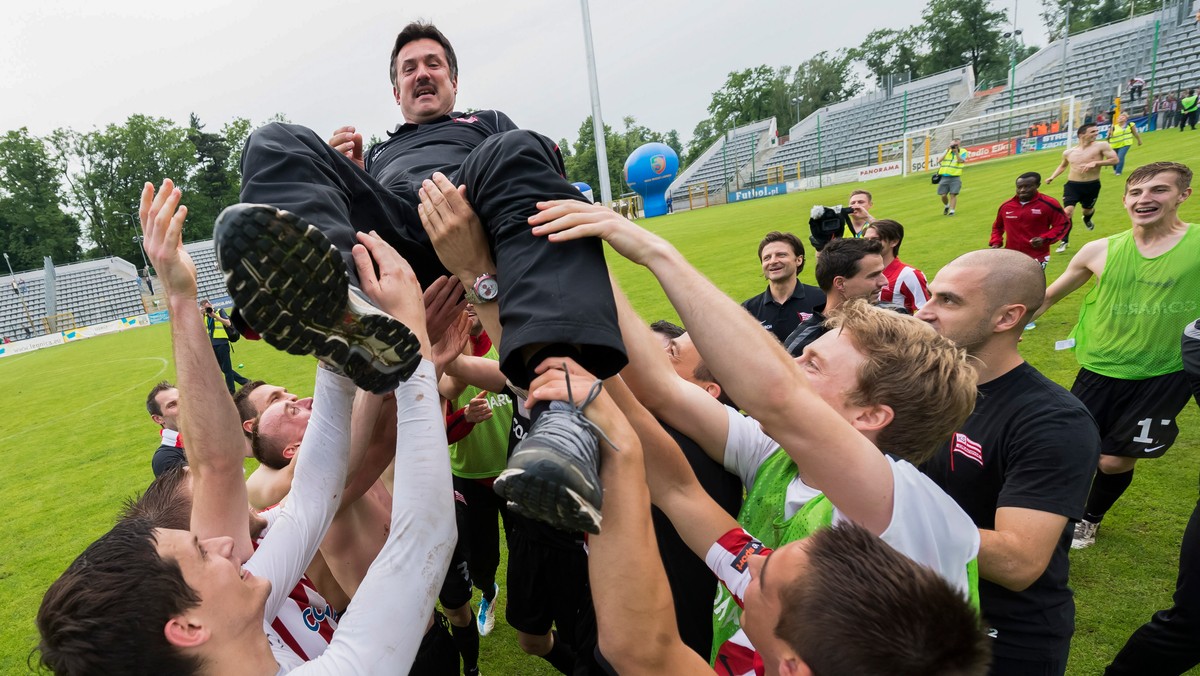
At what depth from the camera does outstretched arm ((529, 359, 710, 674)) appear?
1.29 m

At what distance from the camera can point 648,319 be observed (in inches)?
407

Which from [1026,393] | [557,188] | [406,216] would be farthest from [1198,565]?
[406,216]

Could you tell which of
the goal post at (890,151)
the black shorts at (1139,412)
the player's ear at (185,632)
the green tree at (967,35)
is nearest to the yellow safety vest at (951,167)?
the black shorts at (1139,412)

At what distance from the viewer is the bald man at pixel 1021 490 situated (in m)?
2.00

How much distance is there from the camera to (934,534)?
1.51m

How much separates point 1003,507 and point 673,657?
4.80 feet

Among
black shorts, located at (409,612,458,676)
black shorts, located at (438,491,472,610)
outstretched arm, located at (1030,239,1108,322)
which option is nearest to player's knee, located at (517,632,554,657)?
black shorts, located at (438,491,472,610)

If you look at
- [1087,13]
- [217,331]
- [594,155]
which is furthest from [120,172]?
[1087,13]

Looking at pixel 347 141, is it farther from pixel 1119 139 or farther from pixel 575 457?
pixel 1119 139

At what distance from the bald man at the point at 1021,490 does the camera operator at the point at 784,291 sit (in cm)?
252

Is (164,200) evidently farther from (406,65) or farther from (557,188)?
(406,65)

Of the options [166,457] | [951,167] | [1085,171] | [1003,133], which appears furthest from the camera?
[1003,133]

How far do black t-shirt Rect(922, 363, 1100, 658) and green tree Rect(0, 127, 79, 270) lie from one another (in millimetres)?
68530

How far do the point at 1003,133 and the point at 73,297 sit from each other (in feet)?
190
